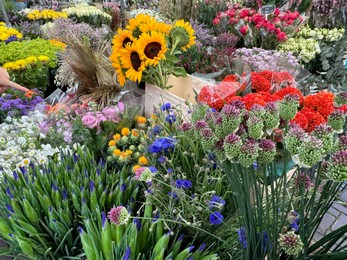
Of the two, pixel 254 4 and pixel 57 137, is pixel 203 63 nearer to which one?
pixel 57 137

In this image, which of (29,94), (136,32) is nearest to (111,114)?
(136,32)

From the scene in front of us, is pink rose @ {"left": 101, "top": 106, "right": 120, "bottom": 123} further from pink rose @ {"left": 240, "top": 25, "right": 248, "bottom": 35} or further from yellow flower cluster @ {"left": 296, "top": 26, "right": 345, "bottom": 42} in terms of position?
yellow flower cluster @ {"left": 296, "top": 26, "right": 345, "bottom": 42}

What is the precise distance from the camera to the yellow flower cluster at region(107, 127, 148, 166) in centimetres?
173

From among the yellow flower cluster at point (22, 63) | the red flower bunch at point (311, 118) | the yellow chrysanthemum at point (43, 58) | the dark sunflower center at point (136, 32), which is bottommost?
the yellow flower cluster at point (22, 63)

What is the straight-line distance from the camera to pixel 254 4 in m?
3.94

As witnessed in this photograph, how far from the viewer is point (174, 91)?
2289 millimetres

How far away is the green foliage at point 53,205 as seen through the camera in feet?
4.28

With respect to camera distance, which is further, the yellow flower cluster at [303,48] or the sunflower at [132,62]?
the yellow flower cluster at [303,48]

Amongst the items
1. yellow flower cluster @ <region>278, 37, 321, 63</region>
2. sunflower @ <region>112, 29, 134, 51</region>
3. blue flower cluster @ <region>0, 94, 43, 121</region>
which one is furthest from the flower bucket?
yellow flower cluster @ <region>278, 37, 321, 63</region>

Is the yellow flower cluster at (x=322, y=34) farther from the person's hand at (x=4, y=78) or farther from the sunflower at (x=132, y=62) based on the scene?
the person's hand at (x=4, y=78)

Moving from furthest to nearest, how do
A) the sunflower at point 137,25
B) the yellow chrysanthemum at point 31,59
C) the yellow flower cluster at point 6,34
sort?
the yellow flower cluster at point 6,34 < the yellow chrysanthemum at point 31,59 < the sunflower at point 137,25

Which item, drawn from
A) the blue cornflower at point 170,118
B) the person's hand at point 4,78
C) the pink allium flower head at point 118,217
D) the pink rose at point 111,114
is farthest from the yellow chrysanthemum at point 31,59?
the pink allium flower head at point 118,217

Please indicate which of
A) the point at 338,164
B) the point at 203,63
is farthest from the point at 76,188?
the point at 203,63

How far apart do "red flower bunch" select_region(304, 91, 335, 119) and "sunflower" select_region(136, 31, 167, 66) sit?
0.91 m
